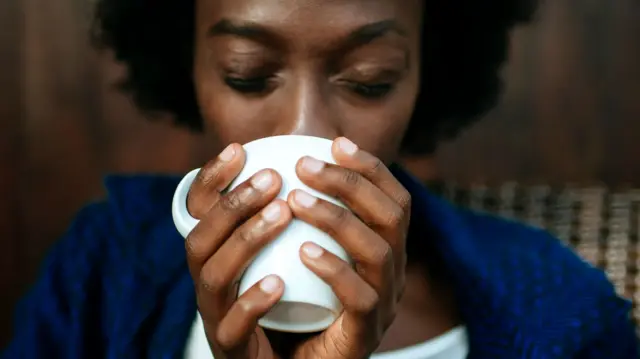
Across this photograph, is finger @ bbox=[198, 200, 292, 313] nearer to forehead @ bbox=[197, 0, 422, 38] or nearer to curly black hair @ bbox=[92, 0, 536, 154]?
forehead @ bbox=[197, 0, 422, 38]

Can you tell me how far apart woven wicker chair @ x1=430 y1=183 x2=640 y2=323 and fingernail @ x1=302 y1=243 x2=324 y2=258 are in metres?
0.60

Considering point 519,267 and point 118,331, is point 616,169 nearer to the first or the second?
point 519,267

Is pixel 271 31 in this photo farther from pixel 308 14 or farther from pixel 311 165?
pixel 311 165

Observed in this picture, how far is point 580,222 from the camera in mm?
900

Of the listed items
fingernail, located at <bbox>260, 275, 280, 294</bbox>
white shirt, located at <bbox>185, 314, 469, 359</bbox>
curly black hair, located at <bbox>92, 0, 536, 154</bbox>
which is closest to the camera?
fingernail, located at <bbox>260, 275, 280, 294</bbox>

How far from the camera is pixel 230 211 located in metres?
0.42

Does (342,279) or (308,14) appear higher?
(308,14)

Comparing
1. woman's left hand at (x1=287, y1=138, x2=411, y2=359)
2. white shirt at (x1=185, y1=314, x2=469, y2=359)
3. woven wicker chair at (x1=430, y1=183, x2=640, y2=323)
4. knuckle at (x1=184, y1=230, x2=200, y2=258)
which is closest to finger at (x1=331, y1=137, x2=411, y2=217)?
woman's left hand at (x1=287, y1=138, x2=411, y2=359)

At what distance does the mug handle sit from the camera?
0.45 m

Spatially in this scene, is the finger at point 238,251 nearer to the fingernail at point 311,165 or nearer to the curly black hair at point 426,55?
the fingernail at point 311,165

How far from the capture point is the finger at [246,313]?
1.32 feet

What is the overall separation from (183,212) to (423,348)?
1.10ft

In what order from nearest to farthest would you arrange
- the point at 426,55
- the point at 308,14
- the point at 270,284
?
the point at 270,284 < the point at 308,14 < the point at 426,55

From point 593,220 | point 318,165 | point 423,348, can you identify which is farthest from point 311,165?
point 593,220
